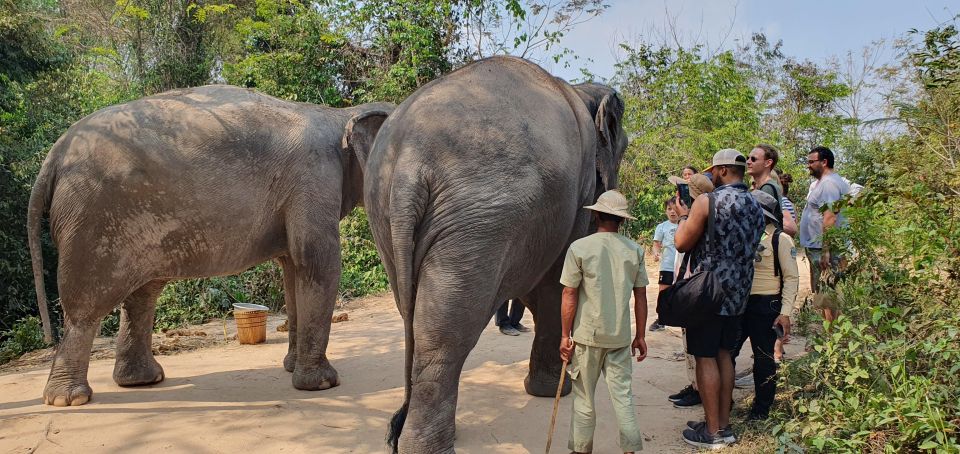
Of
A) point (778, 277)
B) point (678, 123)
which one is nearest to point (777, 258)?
point (778, 277)

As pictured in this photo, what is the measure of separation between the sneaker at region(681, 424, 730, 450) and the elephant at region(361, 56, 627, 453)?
52.2 inches

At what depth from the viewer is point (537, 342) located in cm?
465

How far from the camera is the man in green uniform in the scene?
11.3 ft

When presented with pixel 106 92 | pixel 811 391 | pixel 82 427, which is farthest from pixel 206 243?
pixel 106 92

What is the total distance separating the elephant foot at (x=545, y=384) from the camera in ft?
15.5

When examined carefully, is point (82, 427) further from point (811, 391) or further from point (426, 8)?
point (426, 8)

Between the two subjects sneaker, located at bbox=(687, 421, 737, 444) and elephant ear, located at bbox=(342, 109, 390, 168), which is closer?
sneaker, located at bbox=(687, 421, 737, 444)

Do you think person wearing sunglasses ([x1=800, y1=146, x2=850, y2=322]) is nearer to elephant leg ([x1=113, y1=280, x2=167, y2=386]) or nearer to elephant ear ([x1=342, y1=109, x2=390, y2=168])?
elephant ear ([x1=342, y1=109, x2=390, y2=168])

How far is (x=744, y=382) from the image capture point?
495cm

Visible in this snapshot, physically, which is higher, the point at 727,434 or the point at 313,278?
the point at 313,278

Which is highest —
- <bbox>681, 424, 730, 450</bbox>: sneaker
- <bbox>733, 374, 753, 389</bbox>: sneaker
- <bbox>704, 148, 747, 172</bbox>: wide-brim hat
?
<bbox>704, 148, 747, 172</bbox>: wide-brim hat

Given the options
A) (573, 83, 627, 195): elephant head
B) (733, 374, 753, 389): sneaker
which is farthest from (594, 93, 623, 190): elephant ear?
(733, 374, 753, 389): sneaker

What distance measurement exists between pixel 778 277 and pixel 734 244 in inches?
22.1

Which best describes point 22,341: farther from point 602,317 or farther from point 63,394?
point 602,317
